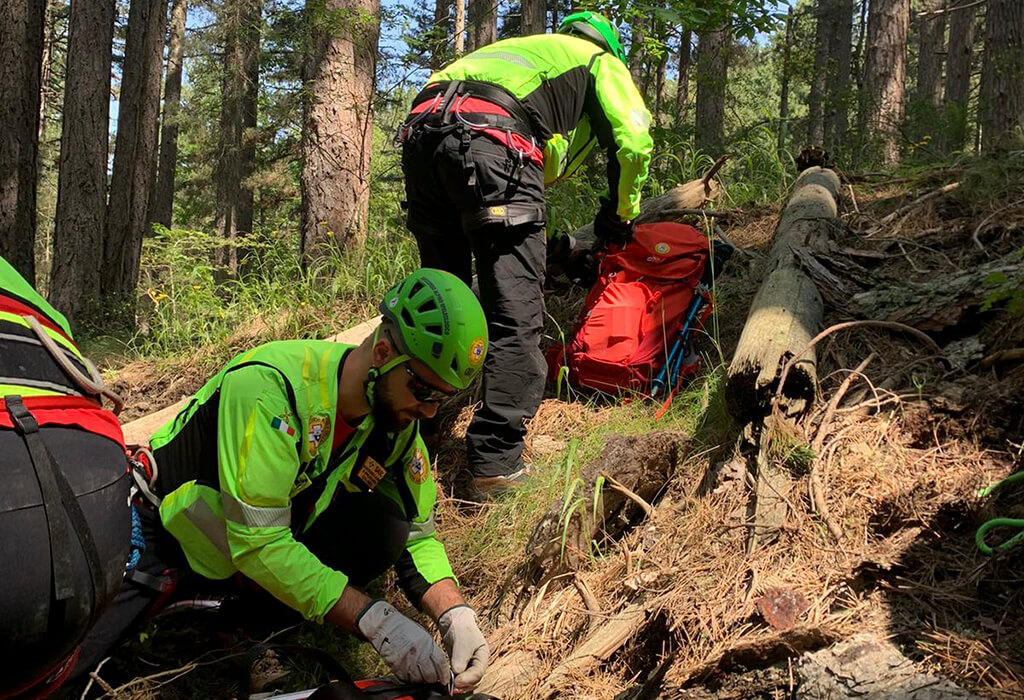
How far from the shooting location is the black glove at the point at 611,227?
13.6 ft

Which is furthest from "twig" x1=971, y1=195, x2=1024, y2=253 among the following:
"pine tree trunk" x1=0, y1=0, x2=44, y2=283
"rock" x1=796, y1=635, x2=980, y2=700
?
"pine tree trunk" x1=0, y1=0, x2=44, y2=283

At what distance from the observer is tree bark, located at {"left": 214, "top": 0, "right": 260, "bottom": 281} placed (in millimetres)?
15344

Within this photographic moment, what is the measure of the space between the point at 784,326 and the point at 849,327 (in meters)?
0.28

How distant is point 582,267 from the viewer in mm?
4379

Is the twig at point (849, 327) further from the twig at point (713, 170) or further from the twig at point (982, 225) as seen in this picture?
the twig at point (713, 170)

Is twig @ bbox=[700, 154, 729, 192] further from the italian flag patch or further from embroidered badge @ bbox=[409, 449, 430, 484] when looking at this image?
the italian flag patch

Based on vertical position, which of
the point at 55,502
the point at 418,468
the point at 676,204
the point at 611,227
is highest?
the point at 676,204

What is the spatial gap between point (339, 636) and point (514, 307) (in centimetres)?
152

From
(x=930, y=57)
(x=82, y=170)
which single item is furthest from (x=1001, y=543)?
(x=930, y=57)

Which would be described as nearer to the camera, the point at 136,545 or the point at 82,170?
the point at 136,545

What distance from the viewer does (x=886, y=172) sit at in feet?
17.2

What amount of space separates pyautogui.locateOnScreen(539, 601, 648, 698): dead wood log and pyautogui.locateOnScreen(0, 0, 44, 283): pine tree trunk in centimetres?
517

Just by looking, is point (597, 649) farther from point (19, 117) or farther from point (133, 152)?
point (133, 152)

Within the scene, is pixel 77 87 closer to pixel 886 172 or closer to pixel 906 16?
pixel 886 172
